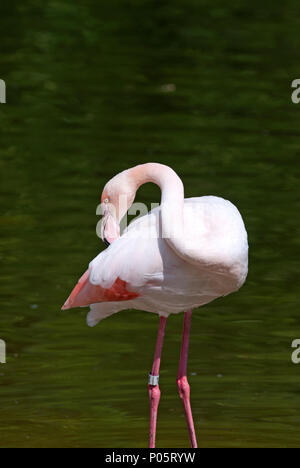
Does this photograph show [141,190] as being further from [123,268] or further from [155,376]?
[123,268]

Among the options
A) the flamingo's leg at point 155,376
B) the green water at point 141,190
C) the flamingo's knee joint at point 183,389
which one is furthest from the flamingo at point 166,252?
the green water at point 141,190

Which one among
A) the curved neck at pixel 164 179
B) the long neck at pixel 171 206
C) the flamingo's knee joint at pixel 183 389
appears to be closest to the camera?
the long neck at pixel 171 206

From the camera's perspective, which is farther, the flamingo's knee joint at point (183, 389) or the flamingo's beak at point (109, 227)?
the flamingo's knee joint at point (183, 389)

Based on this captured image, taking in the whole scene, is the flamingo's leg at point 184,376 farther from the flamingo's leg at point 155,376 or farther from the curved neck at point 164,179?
the curved neck at point 164,179

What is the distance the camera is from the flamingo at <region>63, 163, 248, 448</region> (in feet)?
19.8

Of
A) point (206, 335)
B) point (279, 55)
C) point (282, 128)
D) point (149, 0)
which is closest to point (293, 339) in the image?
point (206, 335)

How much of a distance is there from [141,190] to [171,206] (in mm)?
5659

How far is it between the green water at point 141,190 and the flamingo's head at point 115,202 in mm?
1281

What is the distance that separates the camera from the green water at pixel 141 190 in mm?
7395

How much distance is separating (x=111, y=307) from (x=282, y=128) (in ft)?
25.1

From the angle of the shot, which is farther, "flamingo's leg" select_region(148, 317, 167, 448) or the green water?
the green water

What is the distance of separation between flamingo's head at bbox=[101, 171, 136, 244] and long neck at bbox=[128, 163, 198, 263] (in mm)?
58

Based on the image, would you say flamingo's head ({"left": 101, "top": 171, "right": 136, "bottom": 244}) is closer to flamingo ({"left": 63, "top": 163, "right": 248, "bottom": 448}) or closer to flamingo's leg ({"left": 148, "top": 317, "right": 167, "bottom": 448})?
flamingo ({"left": 63, "top": 163, "right": 248, "bottom": 448})

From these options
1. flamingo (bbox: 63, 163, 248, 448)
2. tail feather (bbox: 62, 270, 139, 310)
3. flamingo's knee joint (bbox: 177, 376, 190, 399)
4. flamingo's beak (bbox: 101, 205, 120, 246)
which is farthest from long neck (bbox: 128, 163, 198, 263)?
flamingo's knee joint (bbox: 177, 376, 190, 399)
